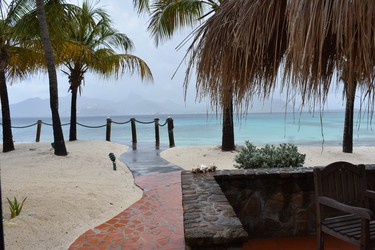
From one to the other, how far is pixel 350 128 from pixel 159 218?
25.7ft

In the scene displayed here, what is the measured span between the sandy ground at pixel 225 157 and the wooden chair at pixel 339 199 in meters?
5.87

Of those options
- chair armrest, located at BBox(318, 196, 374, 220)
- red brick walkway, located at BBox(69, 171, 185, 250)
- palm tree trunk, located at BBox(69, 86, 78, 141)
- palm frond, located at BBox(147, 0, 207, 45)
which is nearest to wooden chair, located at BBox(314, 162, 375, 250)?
chair armrest, located at BBox(318, 196, 374, 220)

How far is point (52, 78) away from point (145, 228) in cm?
609

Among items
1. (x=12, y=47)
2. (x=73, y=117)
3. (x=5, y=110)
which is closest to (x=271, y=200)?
(x=12, y=47)

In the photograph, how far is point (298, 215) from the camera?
346 cm

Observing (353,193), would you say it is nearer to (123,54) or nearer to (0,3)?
(0,3)

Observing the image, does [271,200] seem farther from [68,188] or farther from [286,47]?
[68,188]

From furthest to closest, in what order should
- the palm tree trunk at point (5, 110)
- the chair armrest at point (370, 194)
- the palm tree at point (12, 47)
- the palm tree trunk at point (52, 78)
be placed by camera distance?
the palm tree trunk at point (5, 110)
the palm tree at point (12, 47)
the palm tree trunk at point (52, 78)
the chair armrest at point (370, 194)

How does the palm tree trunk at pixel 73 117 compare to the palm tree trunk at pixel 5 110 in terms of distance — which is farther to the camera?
the palm tree trunk at pixel 73 117

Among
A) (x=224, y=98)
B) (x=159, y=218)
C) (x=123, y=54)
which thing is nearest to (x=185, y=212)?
(x=224, y=98)

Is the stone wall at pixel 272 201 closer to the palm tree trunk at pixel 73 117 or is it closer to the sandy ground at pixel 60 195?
the sandy ground at pixel 60 195

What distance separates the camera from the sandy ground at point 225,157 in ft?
29.5

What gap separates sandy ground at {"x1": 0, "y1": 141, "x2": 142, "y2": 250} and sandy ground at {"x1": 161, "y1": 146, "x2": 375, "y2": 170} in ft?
6.43

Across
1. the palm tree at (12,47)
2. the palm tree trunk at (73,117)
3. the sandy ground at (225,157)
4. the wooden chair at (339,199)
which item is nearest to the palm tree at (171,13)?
the sandy ground at (225,157)
